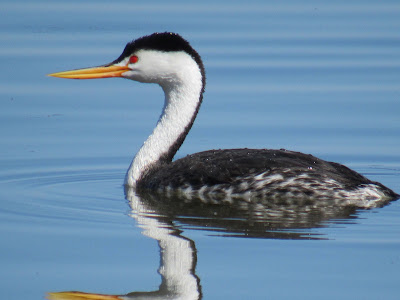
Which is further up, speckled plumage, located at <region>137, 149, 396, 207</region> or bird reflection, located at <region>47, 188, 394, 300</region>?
speckled plumage, located at <region>137, 149, 396, 207</region>

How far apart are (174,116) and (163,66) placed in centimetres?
51

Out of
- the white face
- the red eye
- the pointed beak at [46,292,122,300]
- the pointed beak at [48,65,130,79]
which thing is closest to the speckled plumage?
the white face

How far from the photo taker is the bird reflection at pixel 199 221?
8.00 meters

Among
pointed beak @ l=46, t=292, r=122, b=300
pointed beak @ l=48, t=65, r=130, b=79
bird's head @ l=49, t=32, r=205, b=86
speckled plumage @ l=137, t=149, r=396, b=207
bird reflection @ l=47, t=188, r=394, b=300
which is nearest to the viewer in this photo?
pointed beak @ l=46, t=292, r=122, b=300

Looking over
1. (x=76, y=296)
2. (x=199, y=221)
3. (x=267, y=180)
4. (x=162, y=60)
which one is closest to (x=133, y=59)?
(x=162, y=60)

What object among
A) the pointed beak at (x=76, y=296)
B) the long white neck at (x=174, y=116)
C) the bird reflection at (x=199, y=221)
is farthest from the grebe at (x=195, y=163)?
the pointed beak at (x=76, y=296)

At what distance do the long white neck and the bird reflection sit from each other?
0.56 meters

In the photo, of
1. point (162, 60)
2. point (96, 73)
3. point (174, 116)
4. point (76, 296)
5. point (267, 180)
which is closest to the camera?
point (76, 296)

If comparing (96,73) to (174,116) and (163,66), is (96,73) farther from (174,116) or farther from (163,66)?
(174,116)

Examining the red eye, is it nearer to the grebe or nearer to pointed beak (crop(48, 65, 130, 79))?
the grebe

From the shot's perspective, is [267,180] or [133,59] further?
[133,59]

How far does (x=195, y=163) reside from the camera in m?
10.1

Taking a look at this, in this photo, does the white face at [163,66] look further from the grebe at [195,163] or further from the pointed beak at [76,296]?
the pointed beak at [76,296]

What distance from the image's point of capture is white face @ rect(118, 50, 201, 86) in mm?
10781
